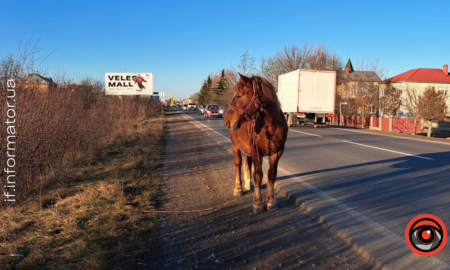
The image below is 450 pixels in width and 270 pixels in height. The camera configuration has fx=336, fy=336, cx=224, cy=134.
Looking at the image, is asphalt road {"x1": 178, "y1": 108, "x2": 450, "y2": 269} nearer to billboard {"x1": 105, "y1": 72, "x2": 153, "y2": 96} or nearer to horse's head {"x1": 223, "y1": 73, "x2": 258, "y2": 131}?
horse's head {"x1": 223, "y1": 73, "x2": 258, "y2": 131}

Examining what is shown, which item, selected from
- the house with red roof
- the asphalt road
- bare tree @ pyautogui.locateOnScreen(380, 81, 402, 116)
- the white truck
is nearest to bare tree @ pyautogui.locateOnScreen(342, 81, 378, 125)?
bare tree @ pyautogui.locateOnScreen(380, 81, 402, 116)

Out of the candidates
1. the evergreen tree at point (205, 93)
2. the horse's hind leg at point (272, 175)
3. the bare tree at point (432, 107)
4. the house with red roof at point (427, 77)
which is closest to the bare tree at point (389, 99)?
the bare tree at point (432, 107)

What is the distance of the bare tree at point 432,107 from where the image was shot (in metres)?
21.5

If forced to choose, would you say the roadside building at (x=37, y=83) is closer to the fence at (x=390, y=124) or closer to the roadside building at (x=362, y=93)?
the fence at (x=390, y=124)

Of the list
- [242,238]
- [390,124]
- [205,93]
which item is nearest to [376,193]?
[242,238]

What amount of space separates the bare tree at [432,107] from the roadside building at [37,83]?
21.6m

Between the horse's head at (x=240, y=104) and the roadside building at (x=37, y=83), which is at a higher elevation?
the roadside building at (x=37, y=83)

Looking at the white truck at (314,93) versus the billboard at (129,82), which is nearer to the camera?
the white truck at (314,93)

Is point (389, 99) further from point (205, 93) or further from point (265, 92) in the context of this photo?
point (205, 93)

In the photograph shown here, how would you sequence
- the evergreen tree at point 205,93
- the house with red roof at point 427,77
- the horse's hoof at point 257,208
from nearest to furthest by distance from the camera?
the horse's hoof at point 257,208 → the house with red roof at point 427,77 → the evergreen tree at point 205,93

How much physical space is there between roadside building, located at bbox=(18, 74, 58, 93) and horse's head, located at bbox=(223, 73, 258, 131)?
3.95 m

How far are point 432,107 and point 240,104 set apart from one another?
21713 millimetres

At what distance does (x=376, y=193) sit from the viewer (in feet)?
19.5

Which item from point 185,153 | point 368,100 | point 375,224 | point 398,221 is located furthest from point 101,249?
point 368,100
